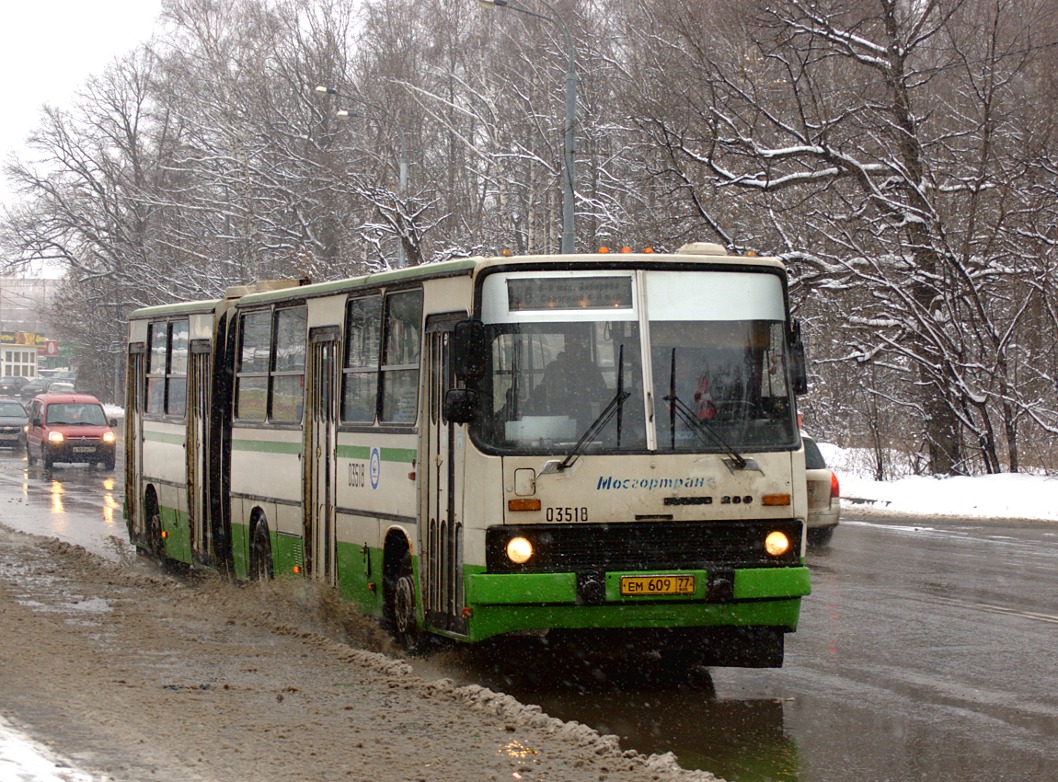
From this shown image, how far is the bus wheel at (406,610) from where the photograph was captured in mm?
10469

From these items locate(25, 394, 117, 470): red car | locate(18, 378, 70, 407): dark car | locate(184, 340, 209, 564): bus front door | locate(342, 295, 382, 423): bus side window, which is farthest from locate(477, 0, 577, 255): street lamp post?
Result: locate(18, 378, 70, 407): dark car

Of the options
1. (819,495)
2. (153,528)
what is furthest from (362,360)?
(819,495)

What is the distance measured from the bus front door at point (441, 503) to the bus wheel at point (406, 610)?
13.4 inches

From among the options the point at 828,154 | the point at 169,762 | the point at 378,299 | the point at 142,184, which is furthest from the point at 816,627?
the point at 142,184

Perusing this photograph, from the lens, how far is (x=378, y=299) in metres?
11.4

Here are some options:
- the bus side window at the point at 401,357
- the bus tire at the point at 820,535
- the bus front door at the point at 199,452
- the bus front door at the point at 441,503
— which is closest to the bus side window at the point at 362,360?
the bus side window at the point at 401,357

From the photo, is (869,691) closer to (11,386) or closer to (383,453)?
(383,453)

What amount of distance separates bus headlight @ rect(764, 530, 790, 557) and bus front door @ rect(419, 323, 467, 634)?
5.94ft

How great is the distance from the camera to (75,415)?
4097cm

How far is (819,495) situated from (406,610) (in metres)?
9.72

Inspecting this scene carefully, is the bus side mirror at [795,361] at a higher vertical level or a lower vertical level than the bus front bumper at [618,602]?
higher

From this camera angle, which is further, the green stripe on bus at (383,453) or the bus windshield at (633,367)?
the green stripe on bus at (383,453)

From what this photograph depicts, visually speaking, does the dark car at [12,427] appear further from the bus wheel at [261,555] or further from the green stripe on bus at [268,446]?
the bus wheel at [261,555]

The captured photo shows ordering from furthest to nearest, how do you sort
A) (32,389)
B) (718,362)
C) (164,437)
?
(32,389) → (164,437) → (718,362)
